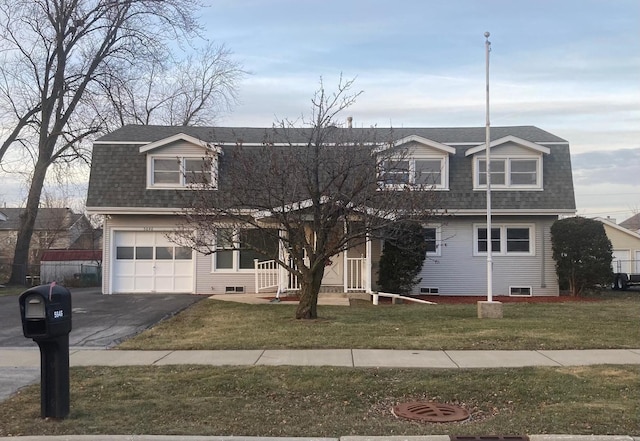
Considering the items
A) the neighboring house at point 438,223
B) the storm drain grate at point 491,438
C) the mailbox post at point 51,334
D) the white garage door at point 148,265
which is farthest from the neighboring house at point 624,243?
the mailbox post at point 51,334

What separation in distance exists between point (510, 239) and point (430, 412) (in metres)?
16.0

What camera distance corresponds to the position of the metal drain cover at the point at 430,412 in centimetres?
607

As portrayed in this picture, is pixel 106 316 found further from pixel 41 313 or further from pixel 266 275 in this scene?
pixel 41 313

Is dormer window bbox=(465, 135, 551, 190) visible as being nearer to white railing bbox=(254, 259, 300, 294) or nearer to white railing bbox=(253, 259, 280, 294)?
white railing bbox=(254, 259, 300, 294)

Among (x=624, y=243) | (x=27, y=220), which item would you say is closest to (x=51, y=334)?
(x=27, y=220)

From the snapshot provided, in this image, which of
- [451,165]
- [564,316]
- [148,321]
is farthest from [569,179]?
[148,321]

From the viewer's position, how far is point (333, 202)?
1239 cm

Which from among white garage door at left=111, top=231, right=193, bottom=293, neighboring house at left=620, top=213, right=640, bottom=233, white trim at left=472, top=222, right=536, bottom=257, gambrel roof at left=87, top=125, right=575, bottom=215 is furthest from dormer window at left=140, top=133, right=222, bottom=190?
neighboring house at left=620, top=213, right=640, bottom=233

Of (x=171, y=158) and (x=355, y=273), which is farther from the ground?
(x=171, y=158)

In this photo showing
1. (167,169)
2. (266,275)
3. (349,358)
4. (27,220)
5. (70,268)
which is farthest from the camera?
(70,268)

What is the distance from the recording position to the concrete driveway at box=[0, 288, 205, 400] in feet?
27.2

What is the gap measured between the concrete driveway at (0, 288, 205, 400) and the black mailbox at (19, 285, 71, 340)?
1650 mm

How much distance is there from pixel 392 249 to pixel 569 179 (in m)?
6.91

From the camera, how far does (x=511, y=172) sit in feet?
Answer: 68.8
